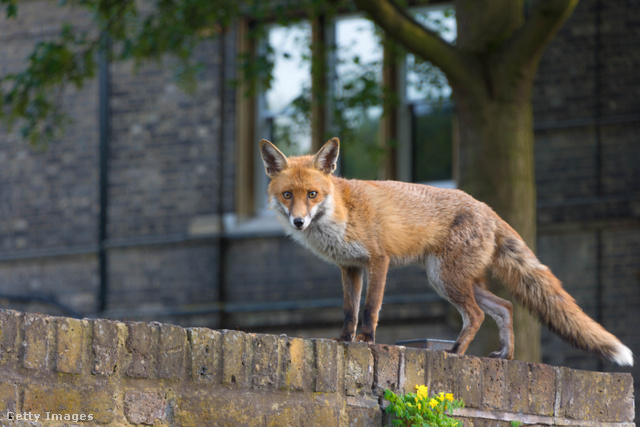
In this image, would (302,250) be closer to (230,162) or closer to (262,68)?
(230,162)

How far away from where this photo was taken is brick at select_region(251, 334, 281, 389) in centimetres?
484

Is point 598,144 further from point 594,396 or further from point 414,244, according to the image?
point 414,244

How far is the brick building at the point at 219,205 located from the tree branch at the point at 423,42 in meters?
4.40

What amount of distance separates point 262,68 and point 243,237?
13.0ft

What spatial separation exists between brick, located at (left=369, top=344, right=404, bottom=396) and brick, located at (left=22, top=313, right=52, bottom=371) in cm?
185

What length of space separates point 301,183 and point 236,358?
1392 mm

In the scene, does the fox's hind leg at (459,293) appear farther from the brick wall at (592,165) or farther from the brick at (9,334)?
the brick wall at (592,165)

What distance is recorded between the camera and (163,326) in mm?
4586

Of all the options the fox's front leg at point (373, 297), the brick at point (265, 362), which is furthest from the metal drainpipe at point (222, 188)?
the brick at point (265, 362)

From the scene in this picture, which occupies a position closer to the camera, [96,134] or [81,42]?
[81,42]

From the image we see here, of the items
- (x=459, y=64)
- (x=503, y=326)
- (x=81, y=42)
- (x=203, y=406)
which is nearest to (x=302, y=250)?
(x=81, y=42)

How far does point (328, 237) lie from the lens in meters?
5.95

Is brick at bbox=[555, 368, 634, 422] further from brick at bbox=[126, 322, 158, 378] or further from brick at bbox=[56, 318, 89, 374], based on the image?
brick at bbox=[56, 318, 89, 374]

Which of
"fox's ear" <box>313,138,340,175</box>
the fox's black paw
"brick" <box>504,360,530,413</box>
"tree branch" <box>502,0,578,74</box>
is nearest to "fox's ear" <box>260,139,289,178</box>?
"fox's ear" <box>313,138,340,175</box>
